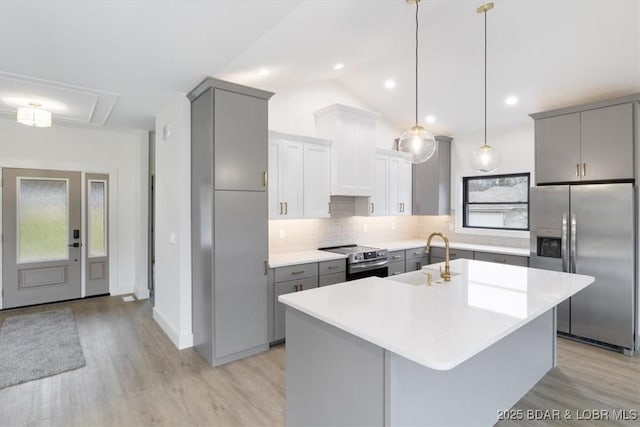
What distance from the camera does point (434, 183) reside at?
5586 mm

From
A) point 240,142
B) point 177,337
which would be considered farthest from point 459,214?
point 177,337

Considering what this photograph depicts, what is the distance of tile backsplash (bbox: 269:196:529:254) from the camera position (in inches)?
175

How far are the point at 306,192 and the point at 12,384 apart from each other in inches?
130

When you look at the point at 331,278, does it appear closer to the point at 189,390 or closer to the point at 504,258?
the point at 189,390

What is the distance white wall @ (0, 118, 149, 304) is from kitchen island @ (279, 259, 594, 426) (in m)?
4.45

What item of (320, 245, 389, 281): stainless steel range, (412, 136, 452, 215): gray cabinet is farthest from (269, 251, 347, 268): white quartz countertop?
(412, 136, 452, 215): gray cabinet

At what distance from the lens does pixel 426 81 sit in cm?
455

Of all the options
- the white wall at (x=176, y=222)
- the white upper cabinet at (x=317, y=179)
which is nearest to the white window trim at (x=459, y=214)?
the white upper cabinet at (x=317, y=179)

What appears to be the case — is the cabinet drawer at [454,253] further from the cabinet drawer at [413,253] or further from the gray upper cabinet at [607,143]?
the gray upper cabinet at [607,143]

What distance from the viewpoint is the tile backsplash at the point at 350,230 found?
4.45 metres

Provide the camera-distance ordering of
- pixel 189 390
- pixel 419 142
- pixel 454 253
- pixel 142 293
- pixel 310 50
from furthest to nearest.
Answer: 1. pixel 142 293
2. pixel 454 253
3. pixel 310 50
4. pixel 189 390
5. pixel 419 142

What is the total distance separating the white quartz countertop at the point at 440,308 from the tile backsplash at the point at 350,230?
192 cm

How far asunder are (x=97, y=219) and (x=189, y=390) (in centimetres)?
400

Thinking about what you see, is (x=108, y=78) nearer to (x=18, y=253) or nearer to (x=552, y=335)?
(x=18, y=253)
